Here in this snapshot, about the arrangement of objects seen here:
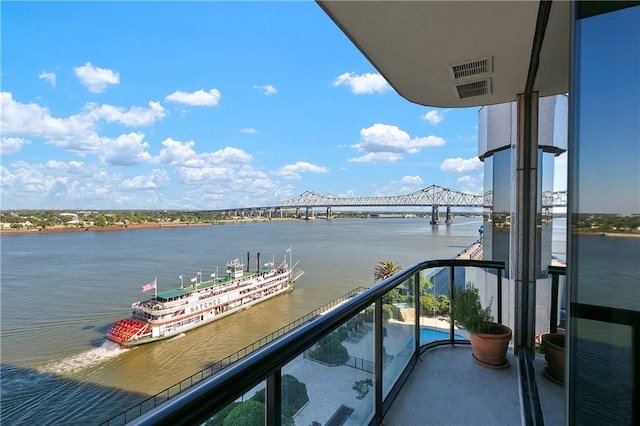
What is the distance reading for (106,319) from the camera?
14930 mm

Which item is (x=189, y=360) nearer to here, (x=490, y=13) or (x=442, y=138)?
(x=490, y=13)

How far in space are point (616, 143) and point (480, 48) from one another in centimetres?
167

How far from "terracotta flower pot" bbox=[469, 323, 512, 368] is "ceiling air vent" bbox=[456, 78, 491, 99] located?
72.2 inches

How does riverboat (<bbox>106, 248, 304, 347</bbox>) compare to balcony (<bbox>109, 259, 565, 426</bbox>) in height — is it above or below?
below

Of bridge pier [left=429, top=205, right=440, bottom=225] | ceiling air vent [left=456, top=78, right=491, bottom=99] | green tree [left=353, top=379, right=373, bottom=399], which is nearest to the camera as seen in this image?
green tree [left=353, top=379, right=373, bottom=399]

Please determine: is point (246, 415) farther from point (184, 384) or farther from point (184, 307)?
point (184, 307)

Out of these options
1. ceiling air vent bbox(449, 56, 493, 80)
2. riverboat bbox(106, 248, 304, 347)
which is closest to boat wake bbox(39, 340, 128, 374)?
riverboat bbox(106, 248, 304, 347)

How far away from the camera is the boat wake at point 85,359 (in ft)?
36.7

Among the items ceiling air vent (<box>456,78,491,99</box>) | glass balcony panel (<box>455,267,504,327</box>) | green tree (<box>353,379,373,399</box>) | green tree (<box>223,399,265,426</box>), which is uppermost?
ceiling air vent (<box>456,78,491,99</box>)

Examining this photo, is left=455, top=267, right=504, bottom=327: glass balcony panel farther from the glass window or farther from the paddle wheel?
the paddle wheel

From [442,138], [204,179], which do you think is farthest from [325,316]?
[204,179]

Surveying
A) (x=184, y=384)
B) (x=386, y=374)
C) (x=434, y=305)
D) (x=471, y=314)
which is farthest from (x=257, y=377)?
(x=184, y=384)

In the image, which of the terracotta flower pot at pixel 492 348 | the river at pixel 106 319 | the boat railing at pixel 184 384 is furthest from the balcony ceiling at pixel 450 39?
the river at pixel 106 319

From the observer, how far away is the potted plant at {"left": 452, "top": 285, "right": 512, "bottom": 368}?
89.9 inches
